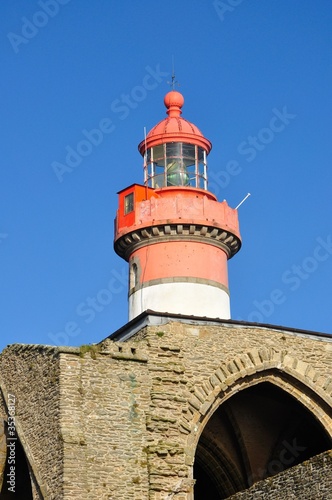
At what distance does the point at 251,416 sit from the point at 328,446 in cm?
235

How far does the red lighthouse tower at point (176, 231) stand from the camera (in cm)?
3309

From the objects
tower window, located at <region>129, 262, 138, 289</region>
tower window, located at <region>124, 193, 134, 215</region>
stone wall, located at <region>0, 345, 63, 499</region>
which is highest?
tower window, located at <region>124, 193, 134, 215</region>

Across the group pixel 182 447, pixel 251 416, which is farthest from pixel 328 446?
pixel 182 447

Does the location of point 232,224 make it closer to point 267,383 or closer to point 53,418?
point 267,383

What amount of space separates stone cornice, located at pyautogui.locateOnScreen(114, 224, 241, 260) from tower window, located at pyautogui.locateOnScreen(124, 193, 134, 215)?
90 centimetres

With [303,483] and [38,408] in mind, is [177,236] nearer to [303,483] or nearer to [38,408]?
[38,408]

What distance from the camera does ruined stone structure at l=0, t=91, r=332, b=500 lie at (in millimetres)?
26734

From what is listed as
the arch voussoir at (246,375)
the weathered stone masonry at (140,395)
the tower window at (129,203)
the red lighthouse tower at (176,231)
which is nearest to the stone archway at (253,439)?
the arch voussoir at (246,375)

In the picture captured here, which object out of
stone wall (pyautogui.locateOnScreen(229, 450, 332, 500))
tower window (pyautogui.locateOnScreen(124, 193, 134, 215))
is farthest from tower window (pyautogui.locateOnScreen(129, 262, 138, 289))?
stone wall (pyautogui.locateOnScreen(229, 450, 332, 500))

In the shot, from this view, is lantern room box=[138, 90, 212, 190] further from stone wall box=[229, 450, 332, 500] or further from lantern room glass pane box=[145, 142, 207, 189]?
stone wall box=[229, 450, 332, 500]

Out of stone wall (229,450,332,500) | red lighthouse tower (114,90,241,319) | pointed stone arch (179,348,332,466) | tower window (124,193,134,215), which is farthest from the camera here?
tower window (124,193,134,215)

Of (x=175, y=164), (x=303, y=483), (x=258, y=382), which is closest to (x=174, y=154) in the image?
(x=175, y=164)

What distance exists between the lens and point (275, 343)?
3012cm

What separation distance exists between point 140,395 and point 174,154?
9.90 meters
